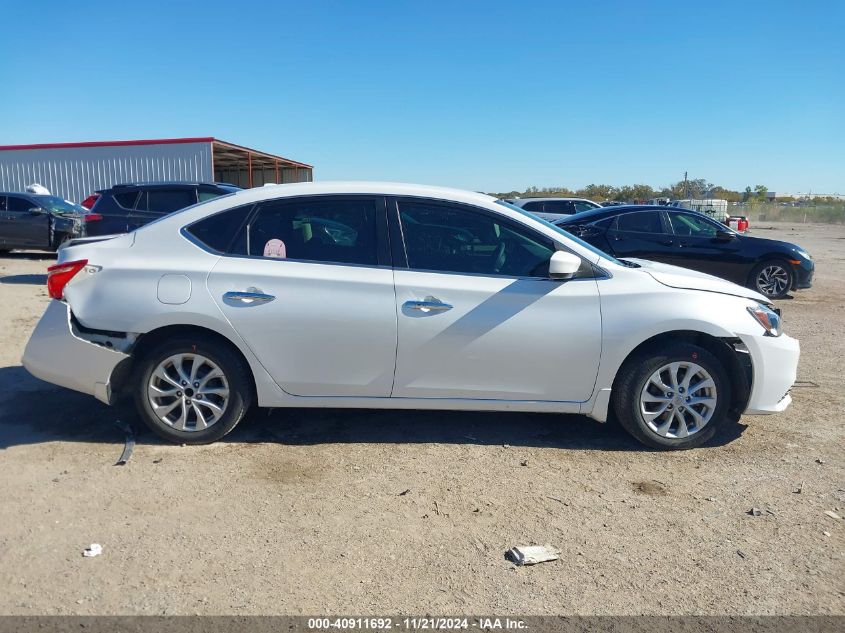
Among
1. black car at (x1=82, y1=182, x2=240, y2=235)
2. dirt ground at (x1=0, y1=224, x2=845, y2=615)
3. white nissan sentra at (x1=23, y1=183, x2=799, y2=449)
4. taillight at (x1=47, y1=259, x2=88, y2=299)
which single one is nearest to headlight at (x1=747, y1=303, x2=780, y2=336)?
white nissan sentra at (x1=23, y1=183, x2=799, y2=449)

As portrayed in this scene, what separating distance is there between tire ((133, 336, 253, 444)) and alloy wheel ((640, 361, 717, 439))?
2.71 meters

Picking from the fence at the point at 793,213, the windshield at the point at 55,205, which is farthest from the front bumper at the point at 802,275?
the fence at the point at 793,213

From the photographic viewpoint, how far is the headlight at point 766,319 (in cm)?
452

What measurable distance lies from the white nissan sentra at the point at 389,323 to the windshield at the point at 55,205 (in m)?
13.1

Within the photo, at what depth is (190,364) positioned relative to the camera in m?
4.44

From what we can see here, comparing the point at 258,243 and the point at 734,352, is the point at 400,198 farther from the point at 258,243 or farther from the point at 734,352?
the point at 734,352

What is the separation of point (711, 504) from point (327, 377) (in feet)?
8.07

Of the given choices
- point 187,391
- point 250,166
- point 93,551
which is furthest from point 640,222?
point 250,166

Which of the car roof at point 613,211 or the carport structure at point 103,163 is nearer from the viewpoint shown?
the car roof at point 613,211

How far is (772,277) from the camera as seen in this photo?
11.3m

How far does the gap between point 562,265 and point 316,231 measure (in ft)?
5.44

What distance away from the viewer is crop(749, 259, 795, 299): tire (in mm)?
11234

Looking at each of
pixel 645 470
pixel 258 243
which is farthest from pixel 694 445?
pixel 258 243

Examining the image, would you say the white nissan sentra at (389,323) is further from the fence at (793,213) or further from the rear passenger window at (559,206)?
the fence at (793,213)
